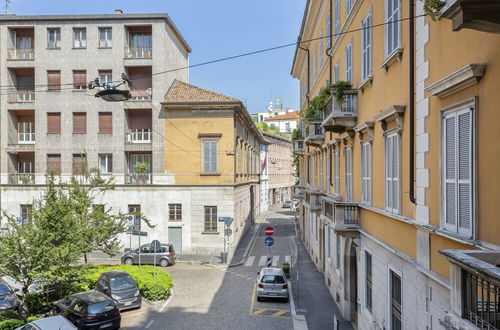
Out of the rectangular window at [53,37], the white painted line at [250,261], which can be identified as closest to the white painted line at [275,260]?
the white painted line at [250,261]

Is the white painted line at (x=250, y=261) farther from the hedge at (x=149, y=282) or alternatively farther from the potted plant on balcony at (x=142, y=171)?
the potted plant on balcony at (x=142, y=171)

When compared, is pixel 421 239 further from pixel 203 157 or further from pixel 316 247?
pixel 203 157

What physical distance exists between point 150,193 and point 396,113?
76.9ft

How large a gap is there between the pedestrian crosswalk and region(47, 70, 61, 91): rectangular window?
20150mm

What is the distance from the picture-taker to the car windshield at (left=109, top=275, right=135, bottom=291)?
16.9 metres

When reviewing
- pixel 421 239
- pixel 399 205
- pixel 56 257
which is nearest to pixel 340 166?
pixel 399 205

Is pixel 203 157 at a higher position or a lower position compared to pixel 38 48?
lower

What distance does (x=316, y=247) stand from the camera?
24562 millimetres

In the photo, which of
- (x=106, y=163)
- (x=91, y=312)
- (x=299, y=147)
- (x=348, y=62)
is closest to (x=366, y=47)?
(x=348, y=62)

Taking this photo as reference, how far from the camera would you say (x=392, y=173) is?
31.0ft

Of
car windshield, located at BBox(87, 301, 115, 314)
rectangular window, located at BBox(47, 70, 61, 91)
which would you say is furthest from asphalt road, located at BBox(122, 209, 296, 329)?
rectangular window, located at BBox(47, 70, 61, 91)

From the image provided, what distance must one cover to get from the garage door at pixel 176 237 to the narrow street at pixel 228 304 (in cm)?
275

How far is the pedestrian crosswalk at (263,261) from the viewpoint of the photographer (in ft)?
86.2

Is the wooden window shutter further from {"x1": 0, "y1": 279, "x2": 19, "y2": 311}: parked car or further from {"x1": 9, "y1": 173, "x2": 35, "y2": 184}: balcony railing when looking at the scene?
{"x1": 0, "y1": 279, "x2": 19, "y2": 311}: parked car
